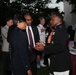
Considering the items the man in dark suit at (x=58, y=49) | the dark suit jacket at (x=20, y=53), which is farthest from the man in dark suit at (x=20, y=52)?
the man in dark suit at (x=58, y=49)

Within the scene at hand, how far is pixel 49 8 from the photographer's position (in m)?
21.9

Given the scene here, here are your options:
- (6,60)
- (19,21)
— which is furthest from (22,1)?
(19,21)

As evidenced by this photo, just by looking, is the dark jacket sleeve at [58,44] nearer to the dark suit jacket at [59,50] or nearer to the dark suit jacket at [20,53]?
the dark suit jacket at [59,50]

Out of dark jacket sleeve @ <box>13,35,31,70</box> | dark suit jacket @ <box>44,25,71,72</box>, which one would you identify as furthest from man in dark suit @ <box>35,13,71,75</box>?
dark jacket sleeve @ <box>13,35,31,70</box>

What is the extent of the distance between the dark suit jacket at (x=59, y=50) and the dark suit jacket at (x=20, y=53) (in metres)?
0.35

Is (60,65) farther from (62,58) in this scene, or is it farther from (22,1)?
(22,1)

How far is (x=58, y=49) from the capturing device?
A: 488 centimetres

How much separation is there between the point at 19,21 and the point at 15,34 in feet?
0.80

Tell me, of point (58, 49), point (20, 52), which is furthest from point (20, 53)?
point (58, 49)

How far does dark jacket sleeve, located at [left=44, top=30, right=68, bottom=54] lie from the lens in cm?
485

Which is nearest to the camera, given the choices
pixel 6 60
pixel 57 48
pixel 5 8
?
pixel 57 48

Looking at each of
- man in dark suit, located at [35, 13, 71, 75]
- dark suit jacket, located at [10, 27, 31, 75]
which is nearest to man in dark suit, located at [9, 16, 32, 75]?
dark suit jacket, located at [10, 27, 31, 75]

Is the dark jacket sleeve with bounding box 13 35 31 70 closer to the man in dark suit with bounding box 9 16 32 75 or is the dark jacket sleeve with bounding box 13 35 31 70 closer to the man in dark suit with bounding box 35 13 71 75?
Result: the man in dark suit with bounding box 9 16 32 75

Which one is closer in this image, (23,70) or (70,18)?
(23,70)
